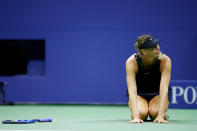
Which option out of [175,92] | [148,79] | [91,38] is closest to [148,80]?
[148,79]

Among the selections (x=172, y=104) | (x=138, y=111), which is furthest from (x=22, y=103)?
(x=138, y=111)

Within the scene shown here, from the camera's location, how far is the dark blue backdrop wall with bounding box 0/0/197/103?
28.1 ft

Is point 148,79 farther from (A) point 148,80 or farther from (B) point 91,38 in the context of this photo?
(B) point 91,38

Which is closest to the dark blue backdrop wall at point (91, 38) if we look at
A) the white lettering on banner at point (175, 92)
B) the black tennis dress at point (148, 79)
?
the white lettering on banner at point (175, 92)

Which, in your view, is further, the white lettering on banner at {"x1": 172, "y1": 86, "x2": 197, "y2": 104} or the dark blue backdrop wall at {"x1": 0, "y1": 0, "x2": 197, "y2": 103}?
the dark blue backdrop wall at {"x1": 0, "y1": 0, "x2": 197, "y2": 103}

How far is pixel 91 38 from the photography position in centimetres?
873

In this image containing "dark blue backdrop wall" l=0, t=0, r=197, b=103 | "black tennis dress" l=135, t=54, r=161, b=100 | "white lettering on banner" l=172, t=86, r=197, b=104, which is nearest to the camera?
"black tennis dress" l=135, t=54, r=161, b=100

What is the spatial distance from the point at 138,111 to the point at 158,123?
28 centimetres

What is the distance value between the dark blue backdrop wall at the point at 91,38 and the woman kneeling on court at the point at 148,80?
326cm

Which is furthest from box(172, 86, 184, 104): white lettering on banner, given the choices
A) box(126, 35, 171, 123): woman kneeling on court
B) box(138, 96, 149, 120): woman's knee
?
box(138, 96, 149, 120): woman's knee

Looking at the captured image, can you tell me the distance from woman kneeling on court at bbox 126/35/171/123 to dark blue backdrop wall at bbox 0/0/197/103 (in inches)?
128

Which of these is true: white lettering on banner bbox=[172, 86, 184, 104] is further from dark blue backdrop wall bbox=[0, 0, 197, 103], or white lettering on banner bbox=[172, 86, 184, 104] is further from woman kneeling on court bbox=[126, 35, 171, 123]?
woman kneeling on court bbox=[126, 35, 171, 123]

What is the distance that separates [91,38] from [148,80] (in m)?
3.53

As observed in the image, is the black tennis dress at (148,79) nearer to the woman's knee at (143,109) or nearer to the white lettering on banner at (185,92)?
the woman's knee at (143,109)
